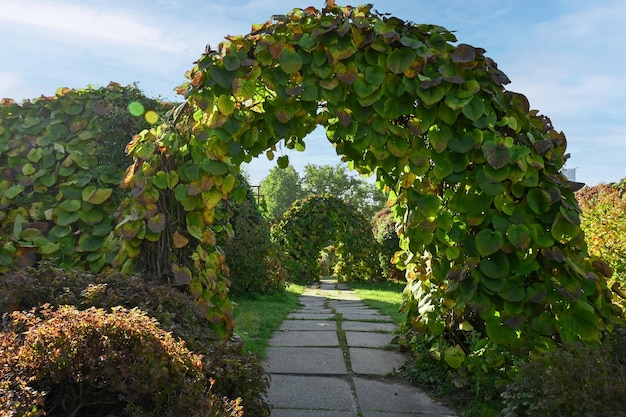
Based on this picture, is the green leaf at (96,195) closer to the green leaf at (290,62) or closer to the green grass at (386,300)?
the green leaf at (290,62)

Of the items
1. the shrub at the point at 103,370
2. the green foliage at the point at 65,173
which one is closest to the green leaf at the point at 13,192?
the green foliage at the point at 65,173

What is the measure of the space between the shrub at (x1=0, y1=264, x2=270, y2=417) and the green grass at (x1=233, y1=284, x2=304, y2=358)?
1.37 metres

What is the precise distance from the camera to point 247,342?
4.29 m

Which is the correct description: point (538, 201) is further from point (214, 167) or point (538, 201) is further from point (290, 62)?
point (214, 167)

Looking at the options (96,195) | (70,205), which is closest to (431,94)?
(96,195)

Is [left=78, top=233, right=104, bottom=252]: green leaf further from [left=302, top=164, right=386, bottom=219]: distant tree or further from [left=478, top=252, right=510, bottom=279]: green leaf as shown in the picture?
[left=302, top=164, right=386, bottom=219]: distant tree

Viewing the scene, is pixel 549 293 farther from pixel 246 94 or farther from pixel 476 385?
pixel 246 94

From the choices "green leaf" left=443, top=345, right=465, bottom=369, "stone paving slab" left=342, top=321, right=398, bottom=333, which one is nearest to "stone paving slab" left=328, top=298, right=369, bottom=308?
"stone paving slab" left=342, top=321, right=398, bottom=333

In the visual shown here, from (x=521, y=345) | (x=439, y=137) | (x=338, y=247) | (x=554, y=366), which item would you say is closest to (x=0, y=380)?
(x=554, y=366)

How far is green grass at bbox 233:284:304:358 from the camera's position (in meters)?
4.40

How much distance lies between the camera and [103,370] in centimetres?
158

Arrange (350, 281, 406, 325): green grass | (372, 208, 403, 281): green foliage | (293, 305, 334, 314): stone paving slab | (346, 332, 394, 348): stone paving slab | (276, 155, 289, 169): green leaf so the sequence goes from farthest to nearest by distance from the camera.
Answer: (372, 208, 403, 281): green foliage < (293, 305, 334, 314): stone paving slab < (350, 281, 406, 325): green grass < (346, 332, 394, 348): stone paving slab < (276, 155, 289, 169): green leaf

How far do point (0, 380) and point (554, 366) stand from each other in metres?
1.97

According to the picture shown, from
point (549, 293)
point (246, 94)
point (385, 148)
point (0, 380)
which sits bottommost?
point (0, 380)
